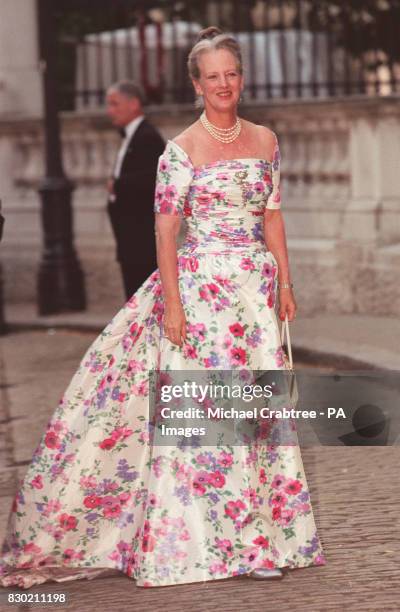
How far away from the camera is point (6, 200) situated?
15.5 meters

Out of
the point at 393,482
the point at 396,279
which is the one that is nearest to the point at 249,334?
the point at 393,482

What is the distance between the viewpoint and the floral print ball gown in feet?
18.1

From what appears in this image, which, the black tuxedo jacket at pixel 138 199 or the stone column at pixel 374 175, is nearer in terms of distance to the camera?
the black tuxedo jacket at pixel 138 199

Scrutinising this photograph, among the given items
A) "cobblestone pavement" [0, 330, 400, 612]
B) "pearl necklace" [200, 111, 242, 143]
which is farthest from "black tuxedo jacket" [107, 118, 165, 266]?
"pearl necklace" [200, 111, 242, 143]

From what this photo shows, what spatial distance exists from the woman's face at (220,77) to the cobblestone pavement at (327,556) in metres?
1.69

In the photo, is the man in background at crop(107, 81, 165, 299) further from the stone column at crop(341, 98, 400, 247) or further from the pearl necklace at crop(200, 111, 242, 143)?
the pearl necklace at crop(200, 111, 242, 143)

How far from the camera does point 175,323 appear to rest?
18.4 ft

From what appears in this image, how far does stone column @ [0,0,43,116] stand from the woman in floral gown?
32.4 ft

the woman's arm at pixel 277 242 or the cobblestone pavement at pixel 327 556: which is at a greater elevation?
the woman's arm at pixel 277 242

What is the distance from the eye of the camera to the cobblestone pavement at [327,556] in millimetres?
5281

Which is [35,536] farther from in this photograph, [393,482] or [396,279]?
[396,279]

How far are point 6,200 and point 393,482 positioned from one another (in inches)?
362

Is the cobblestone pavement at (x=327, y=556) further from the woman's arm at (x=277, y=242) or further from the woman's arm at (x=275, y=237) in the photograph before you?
the woman's arm at (x=275, y=237)

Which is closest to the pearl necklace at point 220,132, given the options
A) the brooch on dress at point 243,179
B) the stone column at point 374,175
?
the brooch on dress at point 243,179
